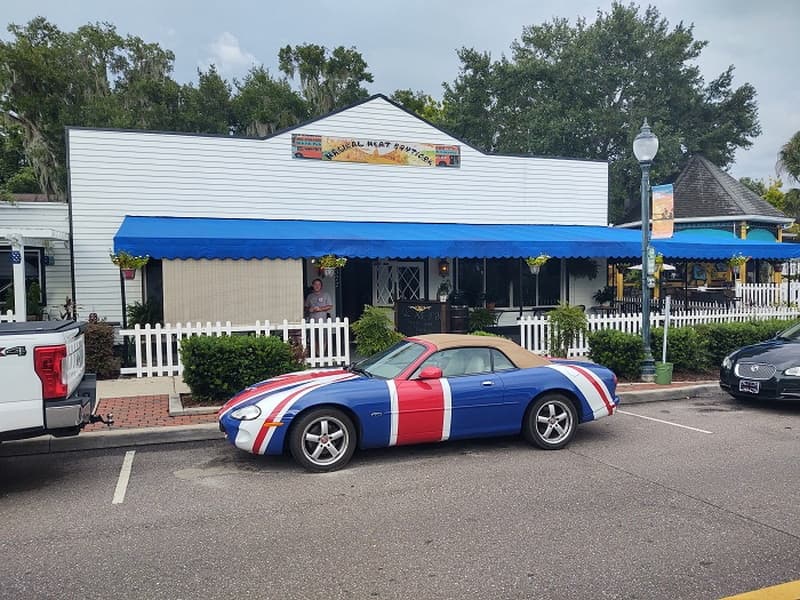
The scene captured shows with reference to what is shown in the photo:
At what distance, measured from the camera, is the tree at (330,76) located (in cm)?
3597

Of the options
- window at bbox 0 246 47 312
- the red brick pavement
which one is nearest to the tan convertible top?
the red brick pavement

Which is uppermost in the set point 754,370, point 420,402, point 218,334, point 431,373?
point 218,334

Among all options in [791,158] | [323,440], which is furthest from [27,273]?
[791,158]

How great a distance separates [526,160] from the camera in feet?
55.2

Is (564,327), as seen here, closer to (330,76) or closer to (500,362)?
(500,362)

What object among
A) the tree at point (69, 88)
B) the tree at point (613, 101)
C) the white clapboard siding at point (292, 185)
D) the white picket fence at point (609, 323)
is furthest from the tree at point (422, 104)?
the white picket fence at point (609, 323)

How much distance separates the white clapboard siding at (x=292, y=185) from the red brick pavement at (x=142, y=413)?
574 cm

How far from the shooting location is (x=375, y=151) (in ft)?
50.7

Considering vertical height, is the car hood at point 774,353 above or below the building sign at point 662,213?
below

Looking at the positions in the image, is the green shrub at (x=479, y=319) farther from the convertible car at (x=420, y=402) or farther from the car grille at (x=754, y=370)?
the convertible car at (x=420, y=402)

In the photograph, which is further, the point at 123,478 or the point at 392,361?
the point at 392,361

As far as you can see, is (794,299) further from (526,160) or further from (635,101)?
(635,101)

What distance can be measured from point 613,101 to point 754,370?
30575 mm

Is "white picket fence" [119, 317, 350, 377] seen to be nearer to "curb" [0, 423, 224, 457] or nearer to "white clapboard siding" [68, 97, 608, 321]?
"curb" [0, 423, 224, 457]
